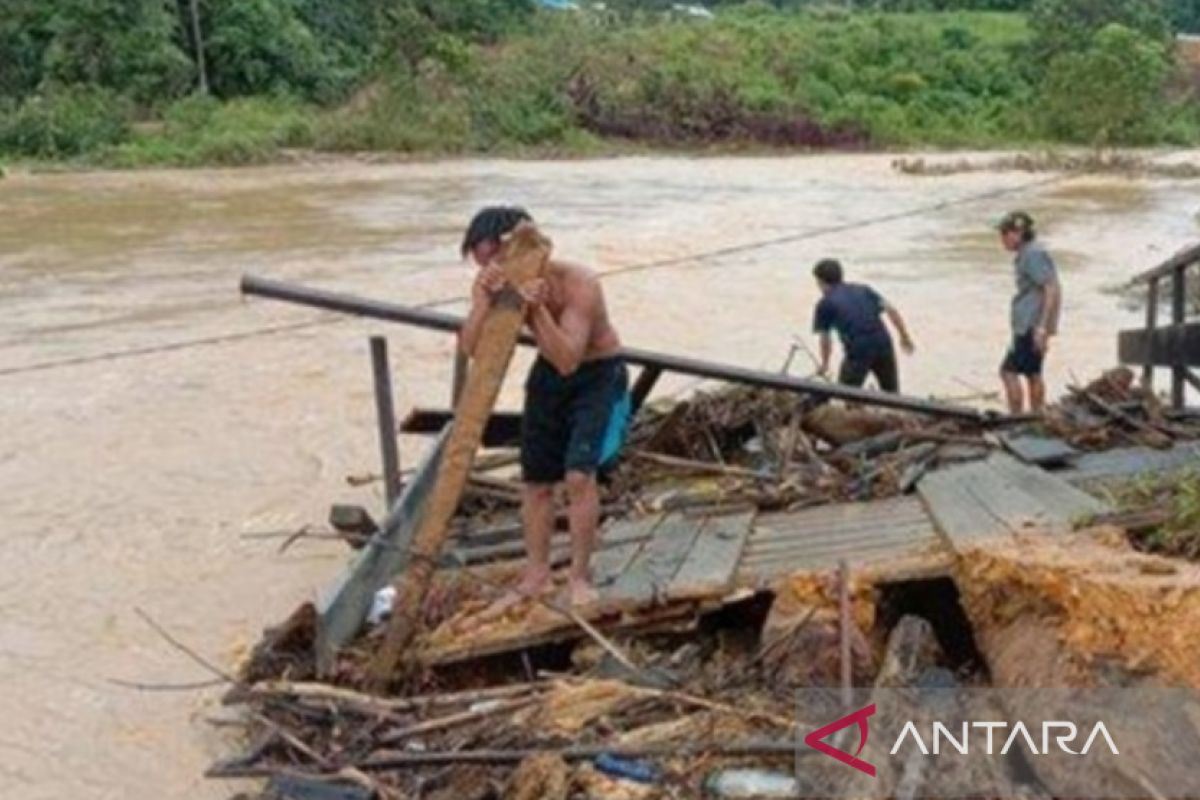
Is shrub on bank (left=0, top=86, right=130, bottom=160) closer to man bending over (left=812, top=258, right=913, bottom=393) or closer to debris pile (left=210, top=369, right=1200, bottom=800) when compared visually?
man bending over (left=812, top=258, right=913, bottom=393)

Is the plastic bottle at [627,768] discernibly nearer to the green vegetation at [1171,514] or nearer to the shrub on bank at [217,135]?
the green vegetation at [1171,514]

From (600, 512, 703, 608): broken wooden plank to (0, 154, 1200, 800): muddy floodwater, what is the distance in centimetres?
163

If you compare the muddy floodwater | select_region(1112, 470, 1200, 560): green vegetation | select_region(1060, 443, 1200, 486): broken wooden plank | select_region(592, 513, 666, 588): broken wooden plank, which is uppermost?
select_region(1112, 470, 1200, 560): green vegetation

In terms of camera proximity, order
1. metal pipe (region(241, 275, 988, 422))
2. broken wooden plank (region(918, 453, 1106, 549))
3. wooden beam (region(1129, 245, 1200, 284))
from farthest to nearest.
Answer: wooden beam (region(1129, 245, 1200, 284)) < metal pipe (region(241, 275, 988, 422)) < broken wooden plank (region(918, 453, 1106, 549))

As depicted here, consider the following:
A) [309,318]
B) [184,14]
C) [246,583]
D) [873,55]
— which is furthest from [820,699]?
[873,55]

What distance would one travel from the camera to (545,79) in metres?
48.4

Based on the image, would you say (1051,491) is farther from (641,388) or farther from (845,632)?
(641,388)


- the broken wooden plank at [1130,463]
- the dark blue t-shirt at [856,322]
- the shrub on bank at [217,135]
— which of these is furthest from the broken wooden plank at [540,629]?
the shrub on bank at [217,135]

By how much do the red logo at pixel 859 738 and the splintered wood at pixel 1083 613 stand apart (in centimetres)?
44

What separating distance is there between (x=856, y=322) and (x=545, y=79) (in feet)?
130

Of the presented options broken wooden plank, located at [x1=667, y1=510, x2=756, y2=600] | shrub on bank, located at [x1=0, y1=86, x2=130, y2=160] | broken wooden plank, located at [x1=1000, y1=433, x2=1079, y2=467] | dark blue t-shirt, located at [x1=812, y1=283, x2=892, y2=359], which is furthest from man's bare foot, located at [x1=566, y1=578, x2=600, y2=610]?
shrub on bank, located at [x1=0, y1=86, x2=130, y2=160]

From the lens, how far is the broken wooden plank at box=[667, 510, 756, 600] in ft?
17.5

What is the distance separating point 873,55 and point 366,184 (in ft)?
78.5

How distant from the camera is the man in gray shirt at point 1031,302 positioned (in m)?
9.77
